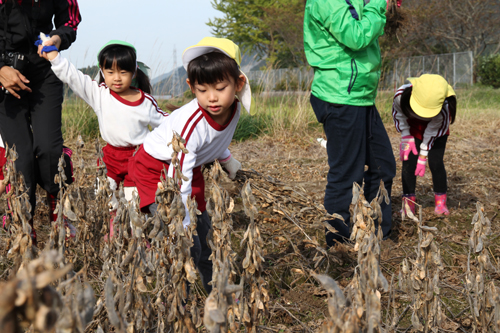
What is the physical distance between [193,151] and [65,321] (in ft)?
4.47

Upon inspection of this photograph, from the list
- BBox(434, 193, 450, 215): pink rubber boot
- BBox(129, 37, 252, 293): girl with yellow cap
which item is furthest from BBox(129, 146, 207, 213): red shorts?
BBox(434, 193, 450, 215): pink rubber boot

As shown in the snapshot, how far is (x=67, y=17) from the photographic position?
288 cm

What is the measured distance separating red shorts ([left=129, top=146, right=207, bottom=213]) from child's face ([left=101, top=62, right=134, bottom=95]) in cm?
90

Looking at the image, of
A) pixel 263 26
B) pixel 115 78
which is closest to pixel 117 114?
pixel 115 78

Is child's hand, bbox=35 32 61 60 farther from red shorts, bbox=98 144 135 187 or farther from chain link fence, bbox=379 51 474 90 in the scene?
chain link fence, bbox=379 51 474 90

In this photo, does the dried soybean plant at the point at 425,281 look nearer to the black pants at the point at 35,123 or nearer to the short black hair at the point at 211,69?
the short black hair at the point at 211,69

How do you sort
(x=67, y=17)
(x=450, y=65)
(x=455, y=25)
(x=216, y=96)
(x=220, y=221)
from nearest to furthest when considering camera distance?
(x=220, y=221), (x=216, y=96), (x=67, y=17), (x=450, y=65), (x=455, y=25)

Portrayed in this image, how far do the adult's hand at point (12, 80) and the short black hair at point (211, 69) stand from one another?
3.53 feet

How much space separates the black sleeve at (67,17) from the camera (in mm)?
2817

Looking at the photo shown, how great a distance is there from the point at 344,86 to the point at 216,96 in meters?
0.91

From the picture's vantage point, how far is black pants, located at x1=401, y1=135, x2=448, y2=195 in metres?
3.49

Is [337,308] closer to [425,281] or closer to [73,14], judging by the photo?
[425,281]

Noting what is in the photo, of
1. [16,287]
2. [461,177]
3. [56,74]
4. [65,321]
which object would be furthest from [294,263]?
[461,177]

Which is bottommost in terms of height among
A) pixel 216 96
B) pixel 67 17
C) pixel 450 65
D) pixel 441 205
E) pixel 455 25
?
pixel 450 65
